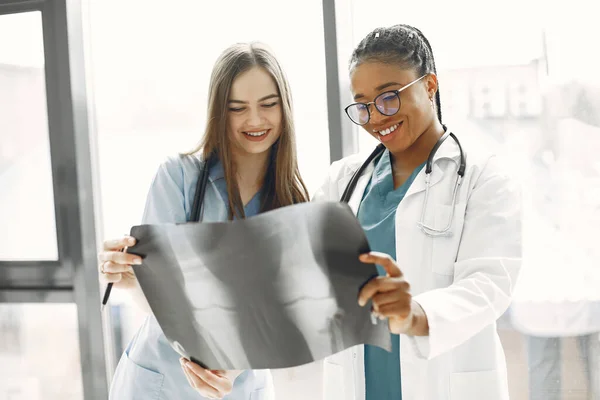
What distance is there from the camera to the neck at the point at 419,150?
1346mm

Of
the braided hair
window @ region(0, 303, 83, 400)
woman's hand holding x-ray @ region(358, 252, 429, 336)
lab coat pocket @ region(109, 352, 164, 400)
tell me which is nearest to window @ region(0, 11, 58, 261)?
window @ region(0, 303, 83, 400)

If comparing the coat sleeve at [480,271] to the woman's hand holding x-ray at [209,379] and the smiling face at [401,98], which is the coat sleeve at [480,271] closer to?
the smiling face at [401,98]

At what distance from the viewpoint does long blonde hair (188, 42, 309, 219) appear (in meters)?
1.47

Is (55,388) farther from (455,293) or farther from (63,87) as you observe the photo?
(455,293)

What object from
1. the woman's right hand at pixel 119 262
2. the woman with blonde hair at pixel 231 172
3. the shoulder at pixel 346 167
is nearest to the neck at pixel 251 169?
the woman with blonde hair at pixel 231 172

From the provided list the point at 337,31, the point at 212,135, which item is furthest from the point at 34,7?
the point at 212,135

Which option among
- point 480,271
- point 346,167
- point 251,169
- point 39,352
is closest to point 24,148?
point 39,352

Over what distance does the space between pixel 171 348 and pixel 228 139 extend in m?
0.51

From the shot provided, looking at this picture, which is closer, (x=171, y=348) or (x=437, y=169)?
(x=437, y=169)

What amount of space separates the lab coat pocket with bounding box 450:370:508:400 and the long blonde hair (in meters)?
0.55

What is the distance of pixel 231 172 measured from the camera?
151cm

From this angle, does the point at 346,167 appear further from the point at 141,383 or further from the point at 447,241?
the point at 141,383

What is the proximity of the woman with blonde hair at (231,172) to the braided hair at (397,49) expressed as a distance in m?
0.26

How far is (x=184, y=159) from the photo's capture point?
154 centimetres
